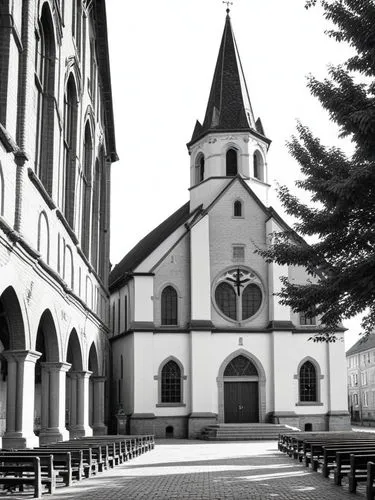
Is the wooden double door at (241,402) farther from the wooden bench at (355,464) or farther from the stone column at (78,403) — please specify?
the wooden bench at (355,464)

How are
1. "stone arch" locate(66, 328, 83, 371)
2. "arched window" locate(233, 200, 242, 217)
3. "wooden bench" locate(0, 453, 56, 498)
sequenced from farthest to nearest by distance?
"arched window" locate(233, 200, 242, 217) → "stone arch" locate(66, 328, 83, 371) → "wooden bench" locate(0, 453, 56, 498)

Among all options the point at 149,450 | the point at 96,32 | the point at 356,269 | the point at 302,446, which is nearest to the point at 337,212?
the point at 356,269

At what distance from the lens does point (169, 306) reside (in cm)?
4309

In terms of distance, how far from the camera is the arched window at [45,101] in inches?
843

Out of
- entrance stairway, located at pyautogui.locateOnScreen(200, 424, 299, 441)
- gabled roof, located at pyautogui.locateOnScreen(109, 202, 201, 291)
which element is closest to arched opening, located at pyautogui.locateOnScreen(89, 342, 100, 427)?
entrance stairway, located at pyautogui.locateOnScreen(200, 424, 299, 441)

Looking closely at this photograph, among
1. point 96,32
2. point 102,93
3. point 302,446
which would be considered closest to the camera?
point 302,446

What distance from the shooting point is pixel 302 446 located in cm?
2345

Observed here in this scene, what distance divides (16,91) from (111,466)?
11.1m

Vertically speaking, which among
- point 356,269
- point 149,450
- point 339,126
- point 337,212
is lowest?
point 149,450

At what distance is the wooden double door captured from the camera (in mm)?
42438

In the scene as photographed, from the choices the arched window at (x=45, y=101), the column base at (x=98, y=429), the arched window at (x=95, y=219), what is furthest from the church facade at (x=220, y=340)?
the arched window at (x=45, y=101)

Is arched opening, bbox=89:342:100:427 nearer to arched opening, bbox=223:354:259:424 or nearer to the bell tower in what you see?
arched opening, bbox=223:354:259:424

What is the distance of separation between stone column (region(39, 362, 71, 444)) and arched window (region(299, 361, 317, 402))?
2274cm

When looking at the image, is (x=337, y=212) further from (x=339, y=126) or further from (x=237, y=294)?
(x=237, y=294)
